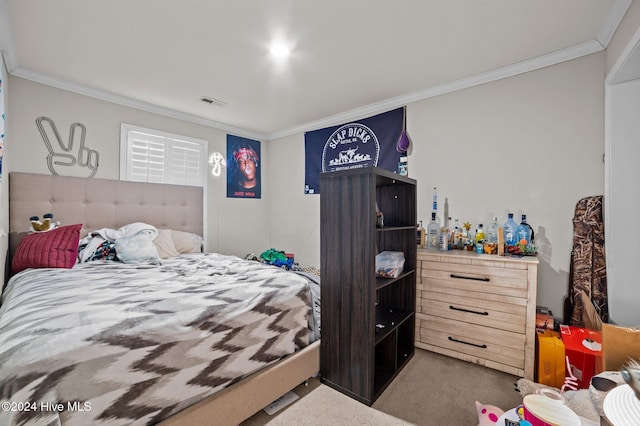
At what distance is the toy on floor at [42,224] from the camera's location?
2.36 m

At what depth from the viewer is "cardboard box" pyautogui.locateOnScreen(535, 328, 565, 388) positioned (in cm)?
177

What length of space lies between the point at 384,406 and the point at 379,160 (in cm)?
238

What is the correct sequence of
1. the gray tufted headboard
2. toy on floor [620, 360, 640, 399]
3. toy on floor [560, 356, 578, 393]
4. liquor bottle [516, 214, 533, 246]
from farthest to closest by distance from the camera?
the gray tufted headboard
liquor bottle [516, 214, 533, 246]
toy on floor [560, 356, 578, 393]
toy on floor [620, 360, 640, 399]

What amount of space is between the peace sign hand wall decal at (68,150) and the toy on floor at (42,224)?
0.44m

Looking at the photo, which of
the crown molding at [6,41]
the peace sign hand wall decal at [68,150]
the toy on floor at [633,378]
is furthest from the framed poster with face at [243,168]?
the toy on floor at [633,378]

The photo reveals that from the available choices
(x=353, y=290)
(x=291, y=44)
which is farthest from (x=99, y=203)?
(x=353, y=290)

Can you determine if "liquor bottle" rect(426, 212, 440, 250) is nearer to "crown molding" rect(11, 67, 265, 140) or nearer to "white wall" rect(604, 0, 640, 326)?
"white wall" rect(604, 0, 640, 326)

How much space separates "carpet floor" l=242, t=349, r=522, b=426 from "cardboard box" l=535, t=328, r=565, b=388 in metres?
0.19

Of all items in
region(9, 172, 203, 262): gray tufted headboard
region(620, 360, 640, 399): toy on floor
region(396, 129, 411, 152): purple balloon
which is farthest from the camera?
region(396, 129, 411, 152): purple balloon

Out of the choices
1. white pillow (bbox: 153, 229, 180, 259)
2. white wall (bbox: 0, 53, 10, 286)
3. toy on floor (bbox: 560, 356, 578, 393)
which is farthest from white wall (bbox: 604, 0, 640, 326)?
white wall (bbox: 0, 53, 10, 286)

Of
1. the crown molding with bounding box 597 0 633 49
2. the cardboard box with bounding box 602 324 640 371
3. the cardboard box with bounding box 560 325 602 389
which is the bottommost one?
the cardboard box with bounding box 560 325 602 389

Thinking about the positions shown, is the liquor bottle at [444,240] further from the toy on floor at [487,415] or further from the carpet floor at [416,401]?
the toy on floor at [487,415]

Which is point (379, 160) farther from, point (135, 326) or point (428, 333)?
point (135, 326)

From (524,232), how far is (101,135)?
4.11 metres
